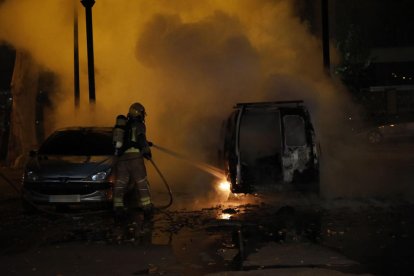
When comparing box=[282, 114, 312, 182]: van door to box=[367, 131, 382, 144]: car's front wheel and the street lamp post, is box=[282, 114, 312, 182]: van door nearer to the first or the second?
the street lamp post

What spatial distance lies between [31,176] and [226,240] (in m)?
3.65

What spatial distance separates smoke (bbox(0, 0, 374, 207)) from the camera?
49.1 feet

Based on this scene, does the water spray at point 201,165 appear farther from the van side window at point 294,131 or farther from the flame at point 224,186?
the van side window at point 294,131

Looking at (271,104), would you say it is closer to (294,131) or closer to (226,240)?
(294,131)

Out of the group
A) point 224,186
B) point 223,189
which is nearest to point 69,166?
point 224,186

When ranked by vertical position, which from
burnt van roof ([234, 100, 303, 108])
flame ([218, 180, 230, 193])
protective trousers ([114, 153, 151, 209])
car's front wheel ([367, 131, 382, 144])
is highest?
burnt van roof ([234, 100, 303, 108])

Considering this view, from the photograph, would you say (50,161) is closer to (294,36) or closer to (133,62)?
(133,62)

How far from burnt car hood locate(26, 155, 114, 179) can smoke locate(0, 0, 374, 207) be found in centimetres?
328

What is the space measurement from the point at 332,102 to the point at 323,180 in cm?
344

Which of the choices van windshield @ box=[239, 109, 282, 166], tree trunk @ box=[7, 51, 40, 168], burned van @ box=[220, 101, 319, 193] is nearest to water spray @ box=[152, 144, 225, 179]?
van windshield @ box=[239, 109, 282, 166]

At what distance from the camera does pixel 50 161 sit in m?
10.2

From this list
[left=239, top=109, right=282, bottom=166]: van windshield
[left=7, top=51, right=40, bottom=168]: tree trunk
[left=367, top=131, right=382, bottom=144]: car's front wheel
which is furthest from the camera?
[left=367, top=131, right=382, bottom=144]: car's front wheel

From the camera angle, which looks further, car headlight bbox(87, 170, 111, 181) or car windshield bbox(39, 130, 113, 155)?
car windshield bbox(39, 130, 113, 155)

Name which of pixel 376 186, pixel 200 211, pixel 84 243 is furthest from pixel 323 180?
pixel 84 243
